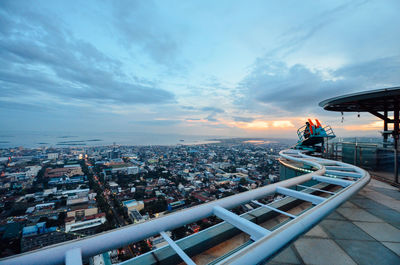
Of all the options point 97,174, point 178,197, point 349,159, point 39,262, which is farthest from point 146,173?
point 39,262

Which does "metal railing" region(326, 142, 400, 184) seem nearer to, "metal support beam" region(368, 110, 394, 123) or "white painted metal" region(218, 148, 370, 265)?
"metal support beam" region(368, 110, 394, 123)

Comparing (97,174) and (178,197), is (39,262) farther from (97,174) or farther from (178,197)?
(97,174)

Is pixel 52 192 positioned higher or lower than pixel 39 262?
lower

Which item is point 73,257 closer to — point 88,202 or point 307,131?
point 307,131

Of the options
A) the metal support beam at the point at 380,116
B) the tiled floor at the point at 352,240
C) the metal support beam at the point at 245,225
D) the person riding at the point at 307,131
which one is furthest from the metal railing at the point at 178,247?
the metal support beam at the point at 380,116

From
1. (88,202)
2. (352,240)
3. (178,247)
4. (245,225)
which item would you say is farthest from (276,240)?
(88,202)
